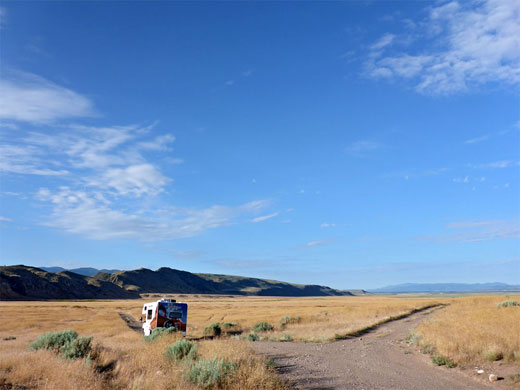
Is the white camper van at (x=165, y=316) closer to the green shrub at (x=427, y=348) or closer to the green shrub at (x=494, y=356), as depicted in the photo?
the green shrub at (x=427, y=348)

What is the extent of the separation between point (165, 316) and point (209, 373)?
18.8 meters

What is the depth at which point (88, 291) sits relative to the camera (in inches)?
5246

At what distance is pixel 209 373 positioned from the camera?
9.27m

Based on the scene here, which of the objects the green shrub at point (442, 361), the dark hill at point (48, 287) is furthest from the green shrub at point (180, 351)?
the dark hill at point (48, 287)

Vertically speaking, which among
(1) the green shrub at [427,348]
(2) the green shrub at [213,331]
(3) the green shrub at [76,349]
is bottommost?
(2) the green shrub at [213,331]

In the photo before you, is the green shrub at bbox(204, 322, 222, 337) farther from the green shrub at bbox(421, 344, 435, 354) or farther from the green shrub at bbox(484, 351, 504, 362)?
the green shrub at bbox(484, 351, 504, 362)

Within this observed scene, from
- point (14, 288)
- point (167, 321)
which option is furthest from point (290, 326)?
point (14, 288)

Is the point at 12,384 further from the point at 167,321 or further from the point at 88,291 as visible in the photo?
the point at 88,291

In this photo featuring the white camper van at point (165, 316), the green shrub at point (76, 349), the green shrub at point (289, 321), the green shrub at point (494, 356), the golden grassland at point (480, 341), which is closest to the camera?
the green shrub at point (494, 356)

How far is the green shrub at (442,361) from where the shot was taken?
491 inches

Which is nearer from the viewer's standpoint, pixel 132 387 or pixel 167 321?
pixel 132 387

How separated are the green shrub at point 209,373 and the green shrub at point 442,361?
7575mm

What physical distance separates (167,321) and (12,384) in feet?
57.9

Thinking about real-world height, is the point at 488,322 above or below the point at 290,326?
above
